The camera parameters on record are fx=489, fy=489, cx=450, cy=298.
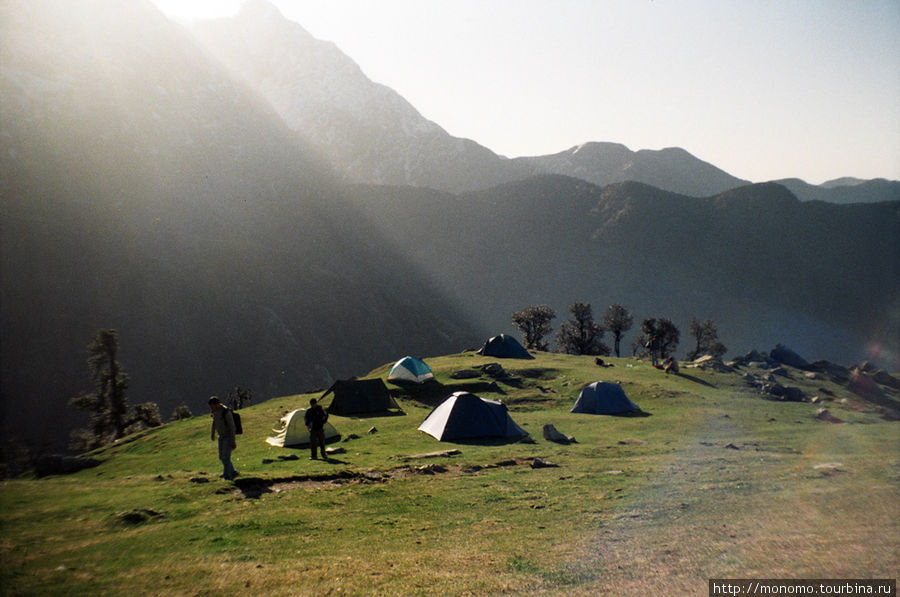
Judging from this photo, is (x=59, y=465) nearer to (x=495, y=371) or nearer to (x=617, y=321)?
(x=495, y=371)

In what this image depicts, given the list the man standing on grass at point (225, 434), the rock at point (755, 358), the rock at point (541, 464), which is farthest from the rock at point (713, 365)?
the man standing on grass at point (225, 434)

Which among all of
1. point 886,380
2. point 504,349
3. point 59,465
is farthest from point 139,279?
point 886,380

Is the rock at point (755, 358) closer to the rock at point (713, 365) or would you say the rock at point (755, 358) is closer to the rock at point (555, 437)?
the rock at point (713, 365)

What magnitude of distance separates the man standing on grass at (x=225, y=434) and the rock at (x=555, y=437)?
13922 millimetres

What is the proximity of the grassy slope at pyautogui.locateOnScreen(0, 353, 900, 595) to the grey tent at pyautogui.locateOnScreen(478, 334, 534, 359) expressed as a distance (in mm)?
31133

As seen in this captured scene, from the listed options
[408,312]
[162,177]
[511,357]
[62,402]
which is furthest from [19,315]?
[511,357]

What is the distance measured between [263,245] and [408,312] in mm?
58126

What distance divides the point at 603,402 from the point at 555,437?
984 cm

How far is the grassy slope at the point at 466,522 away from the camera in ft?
25.1

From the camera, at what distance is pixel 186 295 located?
14138cm

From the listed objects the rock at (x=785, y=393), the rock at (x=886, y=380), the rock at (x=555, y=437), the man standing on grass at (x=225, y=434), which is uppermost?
the man standing on grass at (x=225, y=434)

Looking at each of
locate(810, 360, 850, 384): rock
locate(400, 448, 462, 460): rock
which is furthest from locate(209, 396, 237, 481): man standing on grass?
locate(810, 360, 850, 384): rock

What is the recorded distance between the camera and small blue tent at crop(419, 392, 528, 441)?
909 inches

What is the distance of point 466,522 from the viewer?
10.7 meters
